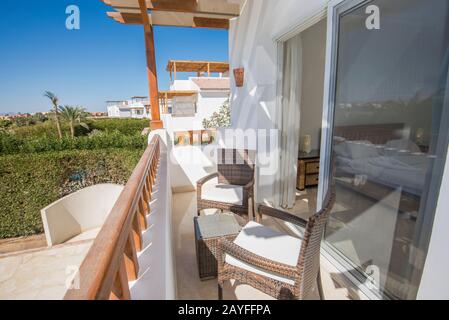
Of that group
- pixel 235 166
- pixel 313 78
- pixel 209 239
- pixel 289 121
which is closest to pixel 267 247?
pixel 209 239

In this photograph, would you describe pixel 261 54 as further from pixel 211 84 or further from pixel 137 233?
pixel 211 84

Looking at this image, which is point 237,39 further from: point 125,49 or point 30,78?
point 30,78

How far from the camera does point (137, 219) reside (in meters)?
1.21

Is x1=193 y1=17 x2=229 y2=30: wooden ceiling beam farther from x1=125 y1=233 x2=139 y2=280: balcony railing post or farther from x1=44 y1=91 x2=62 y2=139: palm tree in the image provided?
x1=44 y1=91 x2=62 y2=139: palm tree

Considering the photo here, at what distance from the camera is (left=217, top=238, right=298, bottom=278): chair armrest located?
1211 millimetres

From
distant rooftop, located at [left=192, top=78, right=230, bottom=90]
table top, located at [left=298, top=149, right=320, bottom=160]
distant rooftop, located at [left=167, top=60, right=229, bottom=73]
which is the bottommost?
table top, located at [left=298, top=149, right=320, bottom=160]

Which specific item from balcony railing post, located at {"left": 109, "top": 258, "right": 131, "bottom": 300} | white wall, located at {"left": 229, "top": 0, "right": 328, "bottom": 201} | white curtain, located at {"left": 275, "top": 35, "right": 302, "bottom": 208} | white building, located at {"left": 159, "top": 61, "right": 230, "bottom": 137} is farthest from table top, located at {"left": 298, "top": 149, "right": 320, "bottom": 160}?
white building, located at {"left": 159, "top": 61, "right": 230, "bottom": 137}

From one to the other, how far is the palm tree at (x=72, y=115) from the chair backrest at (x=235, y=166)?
55.1ft

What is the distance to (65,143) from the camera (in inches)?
210

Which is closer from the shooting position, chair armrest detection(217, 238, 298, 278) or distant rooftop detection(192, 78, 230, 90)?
chair armrest detection(217, 238, 298, 278)

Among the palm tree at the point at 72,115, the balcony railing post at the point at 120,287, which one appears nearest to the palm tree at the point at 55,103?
the palm tree at the point at 72,115

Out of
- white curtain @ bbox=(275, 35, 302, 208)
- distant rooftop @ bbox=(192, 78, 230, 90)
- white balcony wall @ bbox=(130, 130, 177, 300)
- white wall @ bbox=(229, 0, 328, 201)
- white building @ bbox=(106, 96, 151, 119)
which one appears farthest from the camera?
white building @ bbox=(106, 96, 151, 119)
